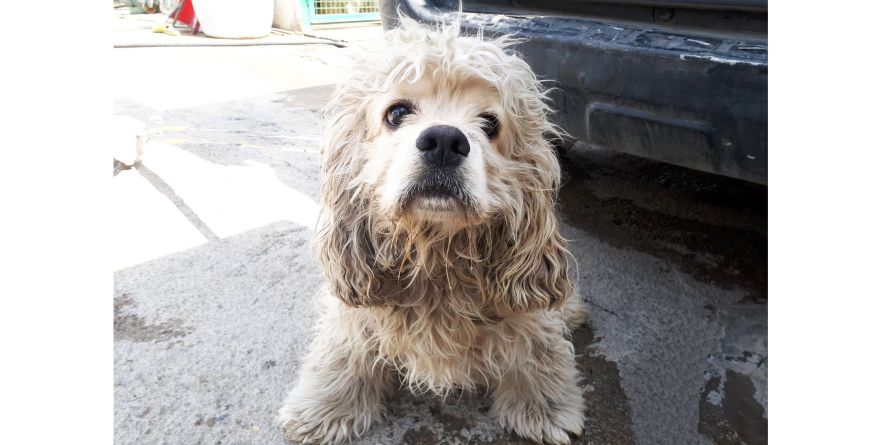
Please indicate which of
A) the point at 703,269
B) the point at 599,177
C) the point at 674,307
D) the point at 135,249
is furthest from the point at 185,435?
the point at 599,177

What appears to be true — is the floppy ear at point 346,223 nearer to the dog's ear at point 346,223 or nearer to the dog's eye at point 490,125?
the dog's ear at point 346,223

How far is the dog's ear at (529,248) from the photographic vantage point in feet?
5.69

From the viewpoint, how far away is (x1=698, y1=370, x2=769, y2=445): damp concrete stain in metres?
1.90

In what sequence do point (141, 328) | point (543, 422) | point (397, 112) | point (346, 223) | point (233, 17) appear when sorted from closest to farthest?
point (397, 112)
point (346, 223)
point (543, 422)
point (141, 328)
point (233, 17)

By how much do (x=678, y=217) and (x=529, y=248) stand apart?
1967 millimetres

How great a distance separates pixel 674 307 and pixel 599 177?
1503 mm

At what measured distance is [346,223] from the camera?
1760mm

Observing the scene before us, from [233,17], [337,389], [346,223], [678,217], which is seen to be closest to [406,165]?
[346,223]

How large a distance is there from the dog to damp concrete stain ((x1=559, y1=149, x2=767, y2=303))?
47.6 inches

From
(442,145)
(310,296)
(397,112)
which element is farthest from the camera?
(310,296)

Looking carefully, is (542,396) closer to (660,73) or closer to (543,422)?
(543,422)

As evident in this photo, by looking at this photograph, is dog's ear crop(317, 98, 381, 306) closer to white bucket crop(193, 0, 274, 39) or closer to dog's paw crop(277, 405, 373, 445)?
dog's paw crop(277, 405, 373, 445)

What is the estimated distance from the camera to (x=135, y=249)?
285cm

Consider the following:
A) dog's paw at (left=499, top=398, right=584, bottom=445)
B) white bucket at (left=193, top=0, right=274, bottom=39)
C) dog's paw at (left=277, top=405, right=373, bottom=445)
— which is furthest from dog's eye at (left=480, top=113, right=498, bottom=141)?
white bucket at (left=193, top=0, right=274, bottom=39)
